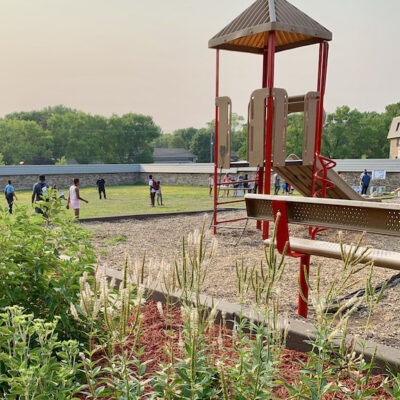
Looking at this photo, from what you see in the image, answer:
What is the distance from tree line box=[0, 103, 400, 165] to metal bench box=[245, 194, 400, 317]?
215ft

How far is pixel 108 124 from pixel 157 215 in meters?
84.3

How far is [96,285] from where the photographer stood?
169 cm

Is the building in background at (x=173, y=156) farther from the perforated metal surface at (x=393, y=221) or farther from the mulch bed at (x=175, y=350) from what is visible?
the perforated metal surface at (x=393, y=221)

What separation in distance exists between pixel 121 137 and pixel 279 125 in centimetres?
8662

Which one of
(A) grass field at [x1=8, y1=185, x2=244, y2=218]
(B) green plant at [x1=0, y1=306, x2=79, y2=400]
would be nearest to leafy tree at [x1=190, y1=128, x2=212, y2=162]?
(A) grass field at [x1=8, y1=185, x2=244, y2=218]

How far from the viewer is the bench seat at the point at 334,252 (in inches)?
128

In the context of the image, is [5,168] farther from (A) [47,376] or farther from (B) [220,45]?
(A) [47,376]

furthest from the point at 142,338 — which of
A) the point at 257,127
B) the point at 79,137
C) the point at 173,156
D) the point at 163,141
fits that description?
the point at 163,141

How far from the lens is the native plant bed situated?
1.75 meters

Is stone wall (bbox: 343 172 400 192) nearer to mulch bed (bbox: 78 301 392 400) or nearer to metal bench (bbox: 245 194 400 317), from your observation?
metal bench (bbox: 245 194 400 317)

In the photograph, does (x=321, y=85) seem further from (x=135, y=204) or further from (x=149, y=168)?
(x=149, y=168)

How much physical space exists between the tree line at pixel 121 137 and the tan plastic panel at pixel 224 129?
198 ft

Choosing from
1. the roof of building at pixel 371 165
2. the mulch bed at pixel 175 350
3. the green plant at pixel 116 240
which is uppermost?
the roof of building at pixel 371 165

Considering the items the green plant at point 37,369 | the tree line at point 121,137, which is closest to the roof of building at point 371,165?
the green plant at point 37,369
